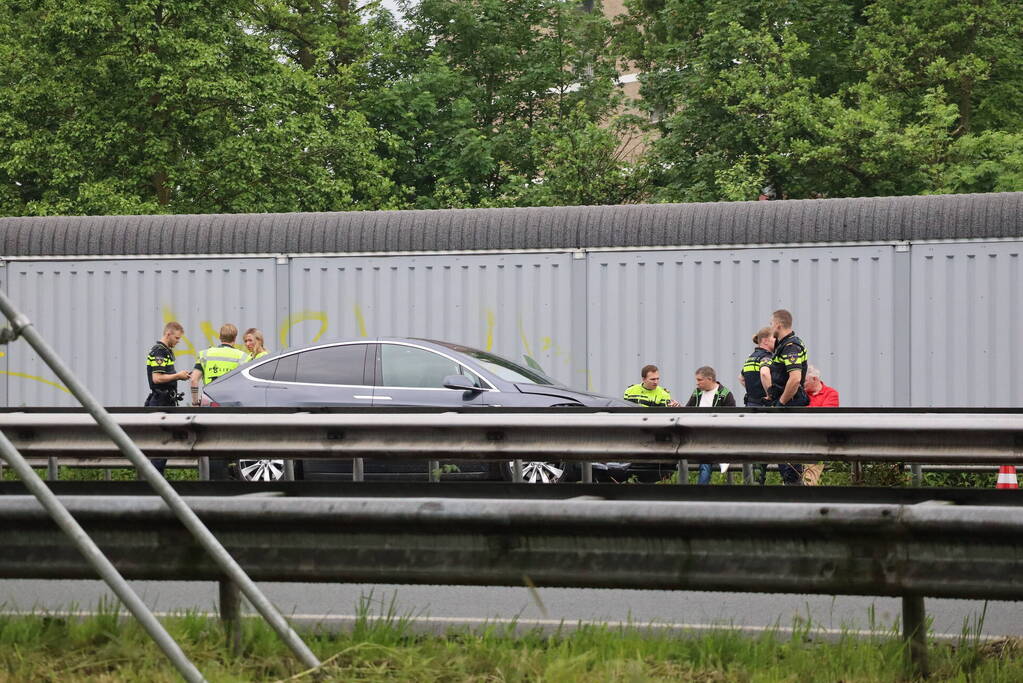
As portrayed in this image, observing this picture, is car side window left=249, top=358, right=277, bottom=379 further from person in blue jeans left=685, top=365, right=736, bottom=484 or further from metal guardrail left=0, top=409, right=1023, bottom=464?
person in blue jeans left=685, top=365, right=736, bottom=484

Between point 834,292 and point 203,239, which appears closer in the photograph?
point 834,292

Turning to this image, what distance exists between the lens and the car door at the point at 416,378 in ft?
39.4

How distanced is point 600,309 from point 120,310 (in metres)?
5.45

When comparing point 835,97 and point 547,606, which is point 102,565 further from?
point 835,97

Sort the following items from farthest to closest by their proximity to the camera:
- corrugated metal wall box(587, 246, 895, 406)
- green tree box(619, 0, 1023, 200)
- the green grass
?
green tree box(619, 0, 1023, 200)
corrugated metal wall box(587, 246, 895, 406)
the green grass

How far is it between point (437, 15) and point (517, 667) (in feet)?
107

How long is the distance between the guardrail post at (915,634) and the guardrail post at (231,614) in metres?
2.03

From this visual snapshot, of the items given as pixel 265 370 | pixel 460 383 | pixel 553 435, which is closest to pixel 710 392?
pixel 460 383

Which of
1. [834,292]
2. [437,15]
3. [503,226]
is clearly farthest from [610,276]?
[437,15]

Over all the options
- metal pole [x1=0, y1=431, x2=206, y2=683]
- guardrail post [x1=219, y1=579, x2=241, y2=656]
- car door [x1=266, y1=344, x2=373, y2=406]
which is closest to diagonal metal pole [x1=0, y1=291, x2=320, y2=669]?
metal pole [x1=0, y1=431, x2=206, y2=683]

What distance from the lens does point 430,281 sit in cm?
1498

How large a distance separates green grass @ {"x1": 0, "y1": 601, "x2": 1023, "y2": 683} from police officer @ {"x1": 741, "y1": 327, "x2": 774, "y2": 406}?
7.63 metres

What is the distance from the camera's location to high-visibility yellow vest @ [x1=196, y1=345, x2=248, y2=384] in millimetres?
13617

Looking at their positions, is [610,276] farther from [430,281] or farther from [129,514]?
[129,514]
